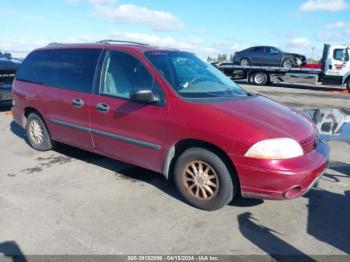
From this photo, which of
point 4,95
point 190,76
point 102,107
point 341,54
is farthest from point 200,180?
point 341,54

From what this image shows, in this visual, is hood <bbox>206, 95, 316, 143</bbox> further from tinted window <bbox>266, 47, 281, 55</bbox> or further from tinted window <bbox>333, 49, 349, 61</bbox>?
tinted window <bbox>266, 47, 281, 55</bbox>

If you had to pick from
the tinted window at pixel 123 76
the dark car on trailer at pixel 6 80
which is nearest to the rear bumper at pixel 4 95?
the dark car on trailer at pixel 6 80

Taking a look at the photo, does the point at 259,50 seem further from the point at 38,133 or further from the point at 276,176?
the point at 276,176

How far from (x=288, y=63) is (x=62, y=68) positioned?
19.2m

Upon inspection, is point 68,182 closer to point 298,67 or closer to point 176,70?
point 176,70

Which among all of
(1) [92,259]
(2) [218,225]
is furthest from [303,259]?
(1) [92,259]

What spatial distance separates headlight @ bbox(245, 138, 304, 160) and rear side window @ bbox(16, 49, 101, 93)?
2442 mm

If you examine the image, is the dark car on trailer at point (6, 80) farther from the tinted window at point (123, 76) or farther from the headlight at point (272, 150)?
the headlight at point (272, 150)

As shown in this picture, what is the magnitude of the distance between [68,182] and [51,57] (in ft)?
6.80

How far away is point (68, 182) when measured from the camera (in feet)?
16.0

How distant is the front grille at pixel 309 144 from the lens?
3875 mm

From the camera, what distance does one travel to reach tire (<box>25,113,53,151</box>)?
6046 mm

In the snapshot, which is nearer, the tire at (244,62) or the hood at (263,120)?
the hood at (263,120)

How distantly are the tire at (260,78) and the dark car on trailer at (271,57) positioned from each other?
62 cm
